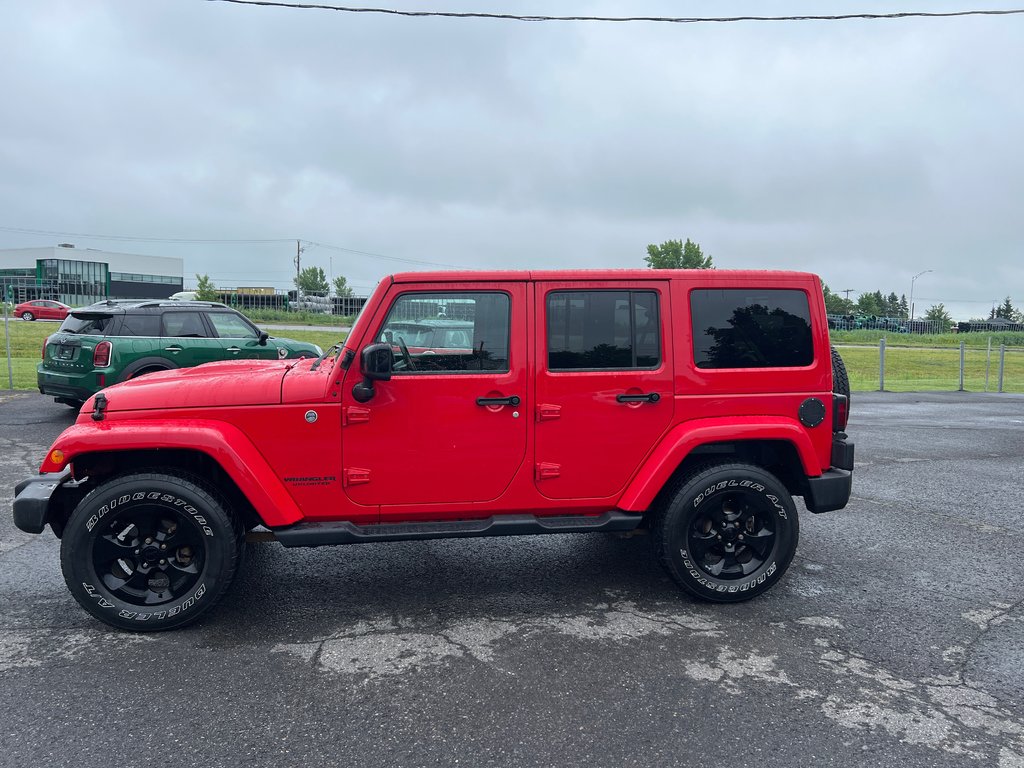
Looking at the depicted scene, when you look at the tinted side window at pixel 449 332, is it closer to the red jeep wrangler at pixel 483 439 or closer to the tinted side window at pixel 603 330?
the red jeep wrangler at pixel 483 439

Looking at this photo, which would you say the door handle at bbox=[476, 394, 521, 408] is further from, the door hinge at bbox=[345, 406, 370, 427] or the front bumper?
the front bumper

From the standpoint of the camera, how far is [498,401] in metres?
4.01

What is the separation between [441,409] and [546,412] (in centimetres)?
58

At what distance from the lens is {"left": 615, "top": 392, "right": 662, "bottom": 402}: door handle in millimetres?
4125

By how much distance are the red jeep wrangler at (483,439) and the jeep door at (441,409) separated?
0.04ft


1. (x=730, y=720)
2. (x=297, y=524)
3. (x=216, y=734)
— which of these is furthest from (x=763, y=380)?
(x=216, y=734)

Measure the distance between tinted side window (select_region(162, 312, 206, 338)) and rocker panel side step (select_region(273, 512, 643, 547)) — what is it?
26.0 ft

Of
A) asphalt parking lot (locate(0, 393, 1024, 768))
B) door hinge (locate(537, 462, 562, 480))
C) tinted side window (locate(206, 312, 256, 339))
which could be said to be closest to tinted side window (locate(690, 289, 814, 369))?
door hinge (locate(537, 462, 562, 480))

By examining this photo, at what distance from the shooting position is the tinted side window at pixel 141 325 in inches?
406

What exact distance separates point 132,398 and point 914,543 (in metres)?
5.43

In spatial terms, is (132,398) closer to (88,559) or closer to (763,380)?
(88,559)

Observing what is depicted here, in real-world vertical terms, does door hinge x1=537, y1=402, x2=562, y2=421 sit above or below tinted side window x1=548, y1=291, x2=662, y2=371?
below

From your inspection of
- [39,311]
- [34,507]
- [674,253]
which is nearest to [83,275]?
[39,311]

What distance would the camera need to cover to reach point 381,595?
4324 mm
